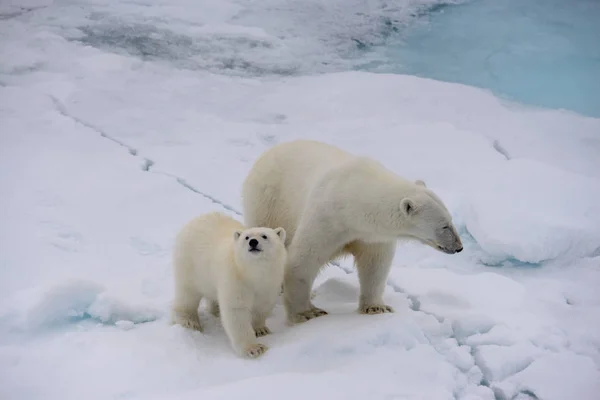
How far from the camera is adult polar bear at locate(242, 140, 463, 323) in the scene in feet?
9.55

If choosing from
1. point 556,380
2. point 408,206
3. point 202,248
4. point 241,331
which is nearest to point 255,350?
point 241,331

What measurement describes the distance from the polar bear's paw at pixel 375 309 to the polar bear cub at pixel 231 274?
1.57 ft

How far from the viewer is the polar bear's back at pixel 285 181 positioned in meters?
3.34

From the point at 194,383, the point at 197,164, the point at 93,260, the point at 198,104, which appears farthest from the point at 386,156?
the point at 194,383

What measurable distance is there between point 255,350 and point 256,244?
445 millimetres

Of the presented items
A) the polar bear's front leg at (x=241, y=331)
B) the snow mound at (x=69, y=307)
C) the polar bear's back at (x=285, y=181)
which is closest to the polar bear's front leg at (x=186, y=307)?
the snow mound at (x=69, y=307)

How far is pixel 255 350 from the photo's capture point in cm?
281

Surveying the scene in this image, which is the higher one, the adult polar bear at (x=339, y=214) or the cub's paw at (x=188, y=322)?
the adult polar bear at (x=339, y=214)

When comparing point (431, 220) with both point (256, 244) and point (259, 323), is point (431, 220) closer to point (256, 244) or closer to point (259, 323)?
point (256, 244)

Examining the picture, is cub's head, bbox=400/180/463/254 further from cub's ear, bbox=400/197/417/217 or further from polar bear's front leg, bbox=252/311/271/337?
polar bear's front leg, bbox=252/311/271/337

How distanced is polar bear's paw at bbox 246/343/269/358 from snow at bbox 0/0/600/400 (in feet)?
0.11

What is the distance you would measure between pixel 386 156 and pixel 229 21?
9.83 ft

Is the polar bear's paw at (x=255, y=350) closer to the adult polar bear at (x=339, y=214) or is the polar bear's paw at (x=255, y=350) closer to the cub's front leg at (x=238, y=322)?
the cub's front leg at (x=238, y=322)

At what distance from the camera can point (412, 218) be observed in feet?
9.50
